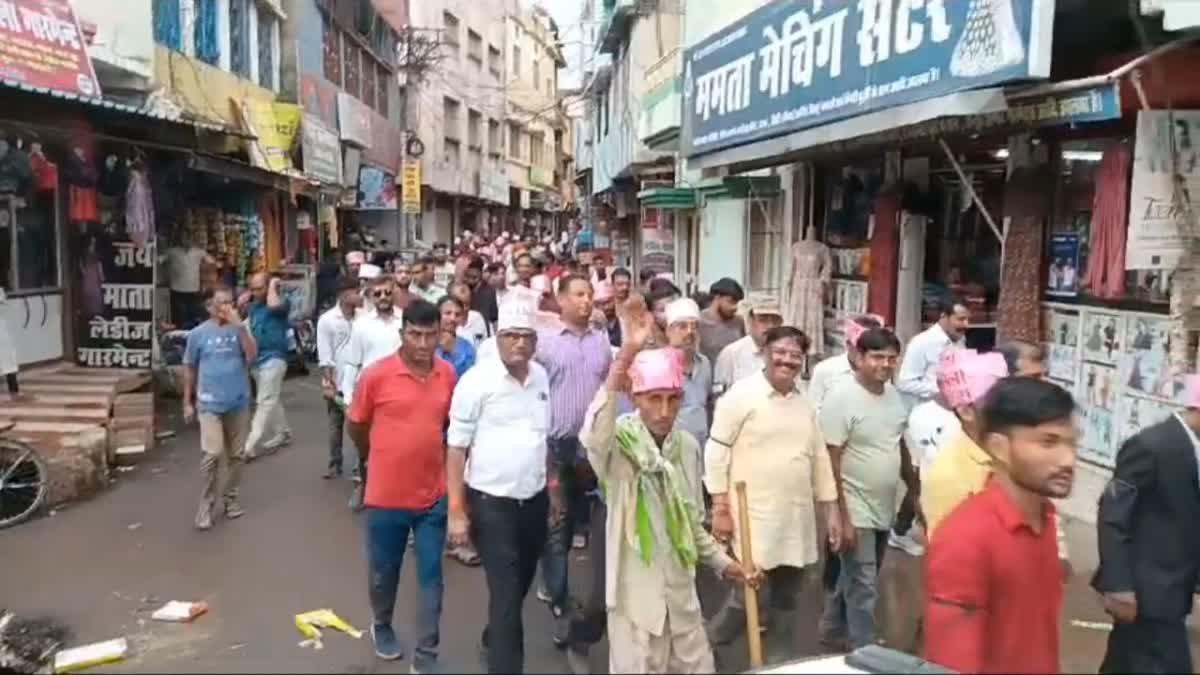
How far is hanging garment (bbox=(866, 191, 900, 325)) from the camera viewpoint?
396 inches

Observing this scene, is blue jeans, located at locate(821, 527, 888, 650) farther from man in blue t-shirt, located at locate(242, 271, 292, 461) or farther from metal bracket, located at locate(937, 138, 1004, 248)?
man in blue t-shirt, located at locate(242, 271, 292, 461)

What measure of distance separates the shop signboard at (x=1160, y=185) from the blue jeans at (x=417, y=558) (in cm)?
414

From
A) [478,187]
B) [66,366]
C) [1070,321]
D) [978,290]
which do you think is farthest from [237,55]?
[478,187]

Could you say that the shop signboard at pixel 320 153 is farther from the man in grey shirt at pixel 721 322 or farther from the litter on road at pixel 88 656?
the litter on road at pixel 88 656

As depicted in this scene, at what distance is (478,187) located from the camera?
4334 cm

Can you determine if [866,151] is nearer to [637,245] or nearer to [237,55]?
[237,55]

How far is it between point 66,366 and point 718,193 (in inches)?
308

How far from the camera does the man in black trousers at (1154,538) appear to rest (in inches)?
156

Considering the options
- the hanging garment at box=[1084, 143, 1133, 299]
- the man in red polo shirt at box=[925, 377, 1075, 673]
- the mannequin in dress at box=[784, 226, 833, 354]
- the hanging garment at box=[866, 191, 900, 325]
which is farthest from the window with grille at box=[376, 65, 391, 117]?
the man in red polo shirt at box=[925, 377, 1075, 673]

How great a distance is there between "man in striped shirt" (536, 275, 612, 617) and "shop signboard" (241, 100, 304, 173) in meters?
10.2

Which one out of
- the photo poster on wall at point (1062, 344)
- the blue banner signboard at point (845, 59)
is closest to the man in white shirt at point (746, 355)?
the blue banner signboard at point (845, 59)

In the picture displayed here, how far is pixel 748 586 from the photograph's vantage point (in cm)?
427

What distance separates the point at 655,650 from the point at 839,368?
231 centimetres

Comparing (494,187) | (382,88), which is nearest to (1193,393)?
(382,88)
